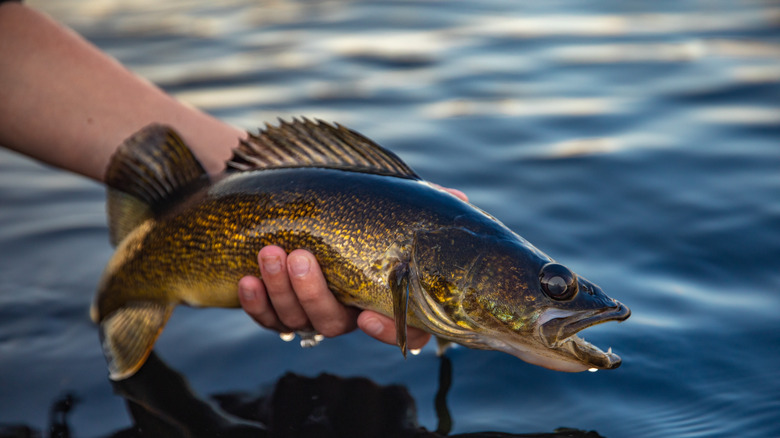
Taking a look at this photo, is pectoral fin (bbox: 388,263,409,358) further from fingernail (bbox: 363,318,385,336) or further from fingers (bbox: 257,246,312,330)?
fingers (bbox: 257,246,312,330)

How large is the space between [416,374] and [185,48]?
22.8ft

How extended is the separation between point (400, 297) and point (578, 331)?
676mm

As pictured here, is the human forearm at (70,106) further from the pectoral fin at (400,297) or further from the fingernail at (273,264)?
the pectoral fin at (400,297)

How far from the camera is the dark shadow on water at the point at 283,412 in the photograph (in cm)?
329

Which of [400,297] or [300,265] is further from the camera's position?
[300,265]

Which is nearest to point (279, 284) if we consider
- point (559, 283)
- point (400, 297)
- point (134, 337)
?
point (400, 297)

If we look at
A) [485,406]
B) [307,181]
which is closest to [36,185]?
[307,181]

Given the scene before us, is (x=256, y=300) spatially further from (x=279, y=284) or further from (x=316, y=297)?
(x=316, y=297)

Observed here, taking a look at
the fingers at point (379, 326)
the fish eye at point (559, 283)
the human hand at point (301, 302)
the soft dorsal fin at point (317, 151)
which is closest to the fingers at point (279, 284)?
the human hand at point (301, 302)

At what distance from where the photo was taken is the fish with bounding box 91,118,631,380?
2908 mm

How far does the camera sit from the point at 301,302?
10.9ft

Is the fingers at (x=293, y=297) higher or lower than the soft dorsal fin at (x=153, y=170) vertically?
lower

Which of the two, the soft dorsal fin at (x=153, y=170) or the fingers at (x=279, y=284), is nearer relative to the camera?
the fingers at (x=279, y=284)

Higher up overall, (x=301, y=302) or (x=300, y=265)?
(x=300, y=265)
